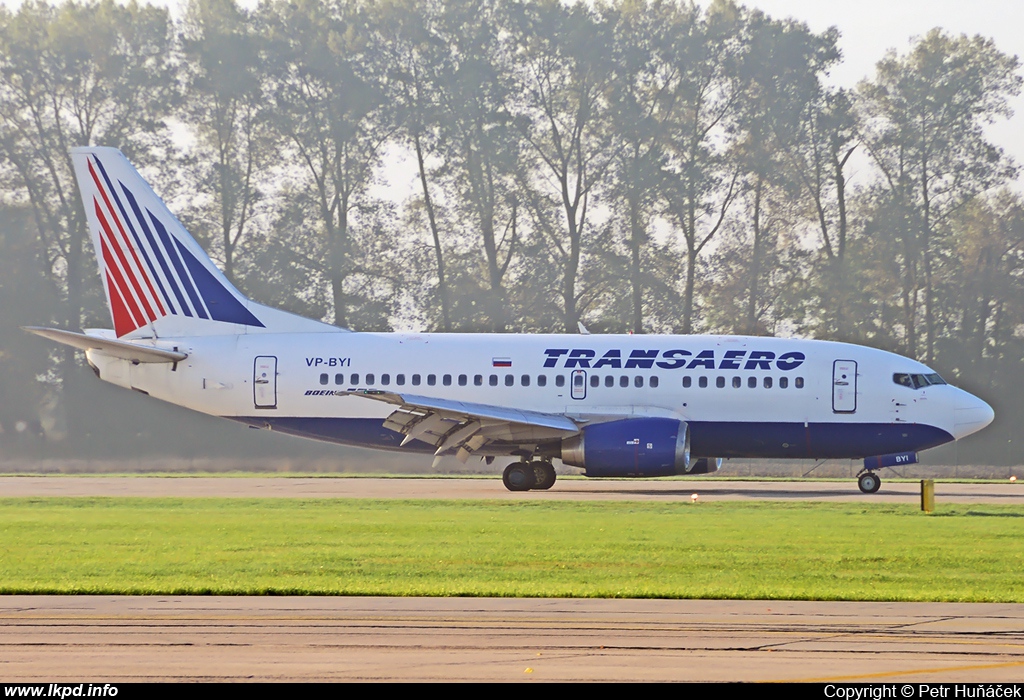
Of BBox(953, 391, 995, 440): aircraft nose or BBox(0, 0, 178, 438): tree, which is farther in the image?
BBox(0, 0, 178, 438): tree

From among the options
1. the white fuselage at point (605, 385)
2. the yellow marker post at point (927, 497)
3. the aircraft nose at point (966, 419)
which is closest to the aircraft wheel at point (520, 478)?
the white fuselage at point (605, 385)

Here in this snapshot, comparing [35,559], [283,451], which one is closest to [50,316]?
[283,451]

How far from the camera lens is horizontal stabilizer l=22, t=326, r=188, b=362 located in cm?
3172

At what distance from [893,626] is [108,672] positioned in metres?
6.21

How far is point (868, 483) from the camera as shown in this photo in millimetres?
32312

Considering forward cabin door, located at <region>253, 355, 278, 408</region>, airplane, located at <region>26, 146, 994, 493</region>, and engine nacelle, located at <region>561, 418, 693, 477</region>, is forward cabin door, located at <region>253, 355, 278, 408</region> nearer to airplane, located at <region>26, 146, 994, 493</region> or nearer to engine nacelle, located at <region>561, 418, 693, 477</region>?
airplane, located at <region>26, 146, 994, 493</region>

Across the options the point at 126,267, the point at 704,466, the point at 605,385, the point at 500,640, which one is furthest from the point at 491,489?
the point at 500,640

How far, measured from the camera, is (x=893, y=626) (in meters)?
11.3

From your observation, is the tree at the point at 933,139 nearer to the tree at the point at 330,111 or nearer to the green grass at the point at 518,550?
the tree at the point at 330,111

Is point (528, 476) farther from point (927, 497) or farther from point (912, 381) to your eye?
point (927, 497)

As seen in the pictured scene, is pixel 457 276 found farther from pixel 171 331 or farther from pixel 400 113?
pixel 171 331

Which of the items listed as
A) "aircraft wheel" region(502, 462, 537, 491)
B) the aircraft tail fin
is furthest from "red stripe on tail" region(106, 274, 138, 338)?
"aircraft wheel" region(502, 462, 537, 491)

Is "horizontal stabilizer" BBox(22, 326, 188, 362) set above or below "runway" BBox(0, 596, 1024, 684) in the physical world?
above

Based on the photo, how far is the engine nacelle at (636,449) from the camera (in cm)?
Answer: 3009
